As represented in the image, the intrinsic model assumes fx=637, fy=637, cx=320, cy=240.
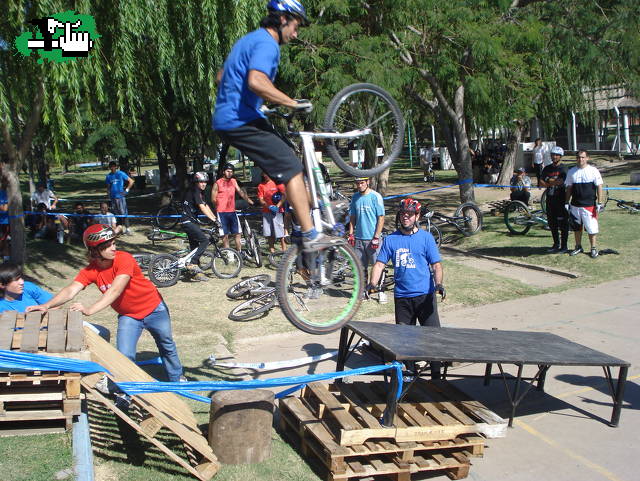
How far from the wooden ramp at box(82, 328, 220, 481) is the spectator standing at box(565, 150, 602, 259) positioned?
931 cm

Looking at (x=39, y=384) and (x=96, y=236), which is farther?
(x=96, y=236)

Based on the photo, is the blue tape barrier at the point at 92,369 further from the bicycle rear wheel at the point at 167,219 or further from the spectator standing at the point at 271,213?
the bicycle rear wheel at the point at 167,219

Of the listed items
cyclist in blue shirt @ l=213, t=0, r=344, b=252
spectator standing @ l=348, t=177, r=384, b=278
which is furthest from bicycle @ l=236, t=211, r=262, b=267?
cyclist in blue shirt @ l=213, t=0, r=344, b=252

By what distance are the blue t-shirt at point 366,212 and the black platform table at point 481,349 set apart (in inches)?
146

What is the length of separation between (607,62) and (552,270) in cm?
586

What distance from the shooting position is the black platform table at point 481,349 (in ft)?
19.5

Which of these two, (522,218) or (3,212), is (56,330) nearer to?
(3,212)

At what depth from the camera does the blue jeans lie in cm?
673

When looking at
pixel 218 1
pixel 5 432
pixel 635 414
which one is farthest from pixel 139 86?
pixel 635 414

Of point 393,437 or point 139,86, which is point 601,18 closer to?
point 139,86

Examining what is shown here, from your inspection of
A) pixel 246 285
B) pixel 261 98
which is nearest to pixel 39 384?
pixel 261 98

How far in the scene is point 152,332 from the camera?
22.7ft

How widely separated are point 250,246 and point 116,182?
559 centimetres

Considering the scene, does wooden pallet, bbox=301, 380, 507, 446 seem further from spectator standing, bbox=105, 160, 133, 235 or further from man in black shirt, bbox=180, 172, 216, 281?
spectator standing, bbox=105, 160, 133, 235
